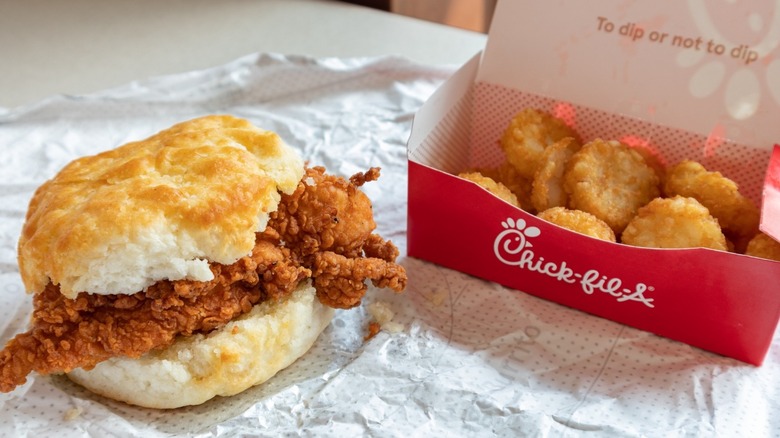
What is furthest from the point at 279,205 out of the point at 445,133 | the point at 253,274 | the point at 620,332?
the point at 620,332

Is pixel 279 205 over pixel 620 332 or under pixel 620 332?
over

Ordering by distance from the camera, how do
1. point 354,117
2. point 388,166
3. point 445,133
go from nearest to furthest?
point 445,133 → point 388,166 → point 354,117

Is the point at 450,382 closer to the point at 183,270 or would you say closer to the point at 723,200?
the point at 183,270

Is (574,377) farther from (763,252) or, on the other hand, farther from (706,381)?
(763,252)

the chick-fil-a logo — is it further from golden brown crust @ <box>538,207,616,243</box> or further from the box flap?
the box flap

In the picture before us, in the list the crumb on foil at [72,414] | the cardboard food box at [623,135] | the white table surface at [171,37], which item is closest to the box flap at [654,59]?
the cardboard food box at [623,135]

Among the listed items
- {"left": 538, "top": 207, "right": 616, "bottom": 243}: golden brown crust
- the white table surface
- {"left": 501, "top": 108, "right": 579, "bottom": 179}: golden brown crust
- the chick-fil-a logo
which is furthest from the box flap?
the white table surface

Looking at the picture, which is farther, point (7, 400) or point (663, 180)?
point (663, 180)
